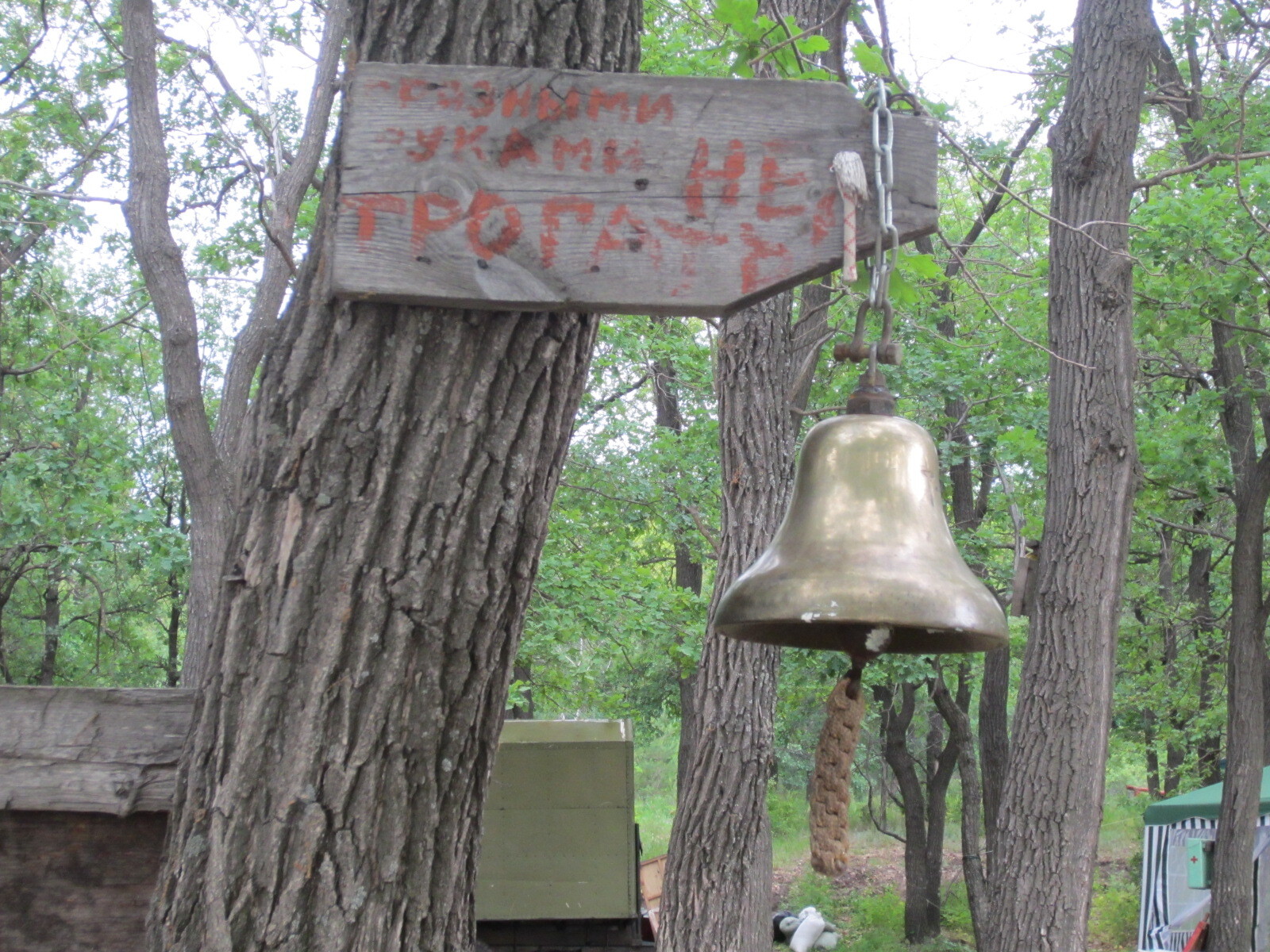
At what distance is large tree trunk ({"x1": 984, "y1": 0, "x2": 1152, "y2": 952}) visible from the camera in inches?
219

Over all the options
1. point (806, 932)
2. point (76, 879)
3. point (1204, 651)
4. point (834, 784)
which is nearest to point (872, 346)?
point (834, 784)

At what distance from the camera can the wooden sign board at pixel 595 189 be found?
1594 millimetres

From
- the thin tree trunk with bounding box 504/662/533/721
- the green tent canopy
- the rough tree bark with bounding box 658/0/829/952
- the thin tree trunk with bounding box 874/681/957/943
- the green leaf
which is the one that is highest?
the green leaf

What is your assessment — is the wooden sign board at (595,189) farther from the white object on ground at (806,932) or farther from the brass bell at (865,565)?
the white object on ground at (806,932)

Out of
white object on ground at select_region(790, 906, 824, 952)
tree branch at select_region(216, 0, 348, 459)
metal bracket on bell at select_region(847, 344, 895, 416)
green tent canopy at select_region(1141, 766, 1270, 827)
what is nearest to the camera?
metal bracket on bell at select_region(847, 344, 895, 416)

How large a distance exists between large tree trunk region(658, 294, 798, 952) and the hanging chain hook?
390cm

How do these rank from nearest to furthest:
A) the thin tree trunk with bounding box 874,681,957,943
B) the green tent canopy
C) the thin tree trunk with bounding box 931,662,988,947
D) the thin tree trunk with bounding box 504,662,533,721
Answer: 1. the green tent canopy
2. the thin tree trunk with bounding box 504,662,533,721
3. the thin tree trunk with bounding box 931,662,988,947
4. the thin tree trunk with bounding box 874,681,957,943

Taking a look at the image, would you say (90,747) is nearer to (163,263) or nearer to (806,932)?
(163,263)

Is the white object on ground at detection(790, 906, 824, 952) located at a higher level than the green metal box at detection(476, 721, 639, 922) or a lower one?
lower

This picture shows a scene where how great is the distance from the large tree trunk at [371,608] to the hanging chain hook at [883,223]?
471 millimetres

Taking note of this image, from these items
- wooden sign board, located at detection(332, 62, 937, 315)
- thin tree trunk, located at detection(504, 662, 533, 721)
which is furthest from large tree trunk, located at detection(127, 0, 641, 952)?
thin tree trunk, located at detection(504, 662, 533, 721)

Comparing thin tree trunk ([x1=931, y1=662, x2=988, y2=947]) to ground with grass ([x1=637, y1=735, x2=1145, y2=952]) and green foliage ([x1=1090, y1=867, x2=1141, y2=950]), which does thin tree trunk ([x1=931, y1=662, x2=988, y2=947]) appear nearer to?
ground with grass ([x1=637, y1=735, x2=1145, y2=952])

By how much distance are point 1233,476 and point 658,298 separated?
34.4 ft

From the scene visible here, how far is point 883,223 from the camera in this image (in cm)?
158
